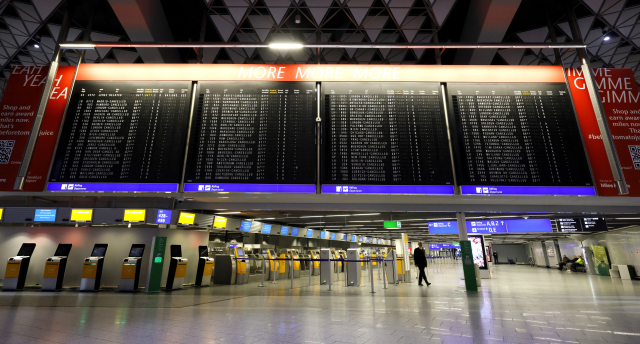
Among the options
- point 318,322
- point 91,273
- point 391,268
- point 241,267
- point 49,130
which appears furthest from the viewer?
point 391,268

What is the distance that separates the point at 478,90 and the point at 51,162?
943 cm

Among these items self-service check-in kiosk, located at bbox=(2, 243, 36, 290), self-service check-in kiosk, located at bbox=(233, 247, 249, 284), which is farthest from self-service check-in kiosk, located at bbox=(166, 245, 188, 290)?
self-service check-in kiosk, located at bbox=(2, 243, 36, 290)

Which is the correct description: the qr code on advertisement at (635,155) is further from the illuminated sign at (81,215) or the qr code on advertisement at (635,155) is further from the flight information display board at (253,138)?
the illuminated sign at (81,215)

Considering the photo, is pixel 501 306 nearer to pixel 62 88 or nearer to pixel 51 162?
pixel 51 162

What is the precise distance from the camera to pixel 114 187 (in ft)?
20.4

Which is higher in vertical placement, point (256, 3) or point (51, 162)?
point (256, 3)

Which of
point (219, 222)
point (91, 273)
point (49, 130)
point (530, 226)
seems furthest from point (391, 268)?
point (49, 130)

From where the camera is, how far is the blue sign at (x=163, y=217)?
8.71 metres

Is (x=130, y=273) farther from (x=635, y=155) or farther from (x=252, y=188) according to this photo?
(x=635, y=155)

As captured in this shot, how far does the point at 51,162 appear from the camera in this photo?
6.36 m

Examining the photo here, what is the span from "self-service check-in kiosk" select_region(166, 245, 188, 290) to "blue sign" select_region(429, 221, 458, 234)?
31.2 feet

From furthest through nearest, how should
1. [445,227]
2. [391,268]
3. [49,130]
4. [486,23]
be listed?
[391,268], [445,227], [486,23], [49,130]

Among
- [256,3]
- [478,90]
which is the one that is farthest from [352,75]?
[256,3]

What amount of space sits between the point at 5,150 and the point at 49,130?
0.95m
